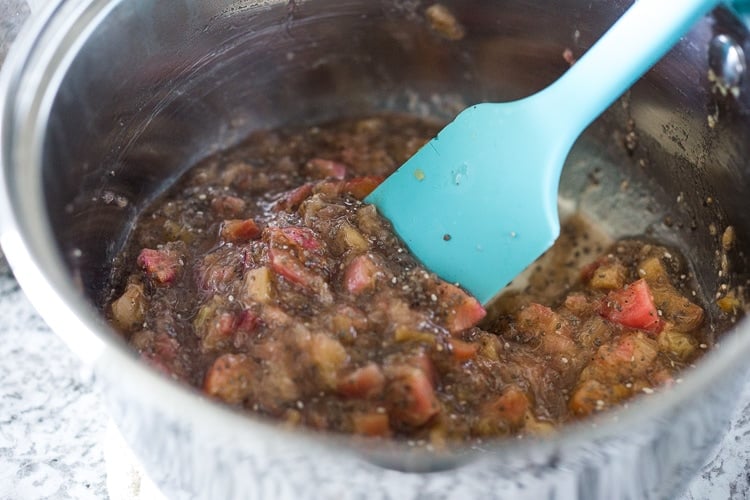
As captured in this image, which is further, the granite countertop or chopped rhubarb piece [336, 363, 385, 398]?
the granite countertop

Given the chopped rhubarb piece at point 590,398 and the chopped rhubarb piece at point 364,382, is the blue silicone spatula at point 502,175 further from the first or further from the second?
the chopped rhubarb piece at point 364,382

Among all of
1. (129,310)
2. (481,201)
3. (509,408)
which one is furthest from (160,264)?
(509,408)

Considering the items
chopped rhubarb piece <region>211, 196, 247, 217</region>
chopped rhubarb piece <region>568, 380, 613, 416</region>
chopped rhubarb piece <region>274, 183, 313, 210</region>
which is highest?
chopped rhubarb piece <region>568, 380, 613, 416</region>

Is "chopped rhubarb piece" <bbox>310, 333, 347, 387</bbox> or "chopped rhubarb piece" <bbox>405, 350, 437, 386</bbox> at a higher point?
"chopped rhubarb piece" <bbox>405, 350, 437, 386</bbox>

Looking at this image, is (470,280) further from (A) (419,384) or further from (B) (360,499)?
(B) (360,499)

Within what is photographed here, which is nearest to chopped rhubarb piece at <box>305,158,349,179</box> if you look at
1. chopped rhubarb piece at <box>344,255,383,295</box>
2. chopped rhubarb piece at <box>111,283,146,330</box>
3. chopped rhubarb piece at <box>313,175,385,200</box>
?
chopped rhubarb piece at <box>313,175,385,200</box>

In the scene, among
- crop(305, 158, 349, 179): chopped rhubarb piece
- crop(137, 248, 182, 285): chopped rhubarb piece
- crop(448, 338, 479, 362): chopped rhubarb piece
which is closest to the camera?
crop(448, 338, 479, 362): chopped rhubarb piece

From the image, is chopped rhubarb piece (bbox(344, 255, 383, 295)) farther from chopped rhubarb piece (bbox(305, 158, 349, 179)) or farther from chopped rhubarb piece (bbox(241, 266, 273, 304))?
chopped rhubarb piece (bbox(305, 158, 349, 179))
